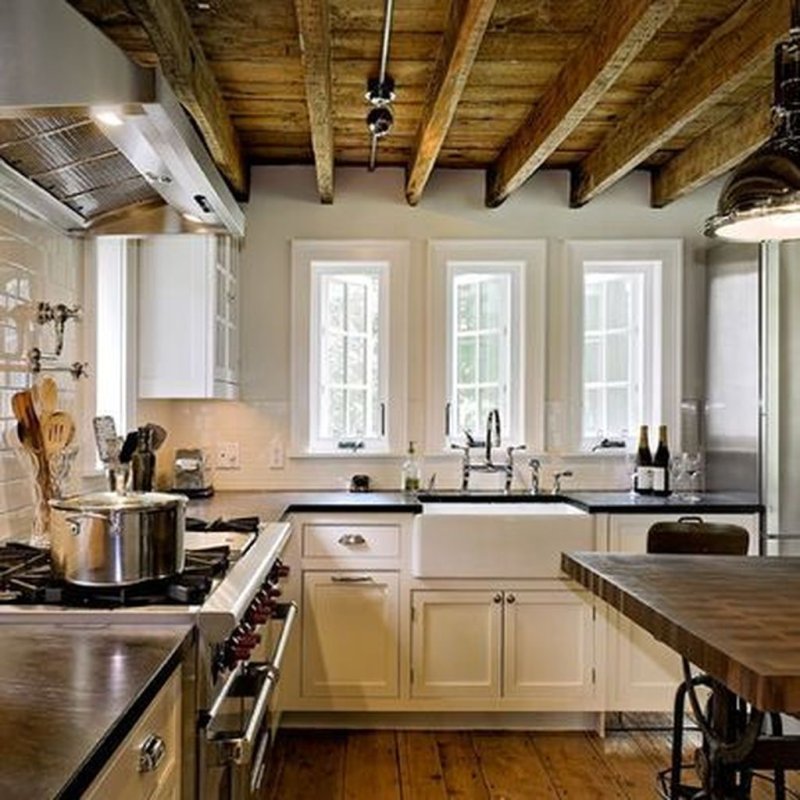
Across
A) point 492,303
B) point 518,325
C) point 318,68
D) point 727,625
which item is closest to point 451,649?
point 518,325

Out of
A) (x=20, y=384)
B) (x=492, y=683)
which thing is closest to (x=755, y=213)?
(x=20, y=384)

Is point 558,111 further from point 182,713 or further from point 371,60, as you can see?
point 182,713

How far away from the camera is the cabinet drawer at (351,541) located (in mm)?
3479

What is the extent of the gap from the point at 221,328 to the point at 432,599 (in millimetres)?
1408

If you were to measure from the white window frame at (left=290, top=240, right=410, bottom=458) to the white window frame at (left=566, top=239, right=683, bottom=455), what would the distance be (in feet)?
2.65

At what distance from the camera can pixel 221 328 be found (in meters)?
3.66

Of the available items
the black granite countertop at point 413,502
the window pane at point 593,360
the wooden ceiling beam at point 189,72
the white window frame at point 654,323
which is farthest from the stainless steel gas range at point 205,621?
the window pane at point 593,360

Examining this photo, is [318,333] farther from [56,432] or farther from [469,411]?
[56,432]

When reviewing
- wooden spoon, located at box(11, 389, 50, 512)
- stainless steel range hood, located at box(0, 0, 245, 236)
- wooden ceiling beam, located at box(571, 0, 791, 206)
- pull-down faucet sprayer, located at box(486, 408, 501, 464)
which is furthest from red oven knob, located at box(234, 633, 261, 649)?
pull-down faucet sprayer, located at box(486, 408, 501, 464)

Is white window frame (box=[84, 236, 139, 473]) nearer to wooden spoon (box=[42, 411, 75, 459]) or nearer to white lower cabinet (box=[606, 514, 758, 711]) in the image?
wooden spoon (box=[42, 411, 75, 459])

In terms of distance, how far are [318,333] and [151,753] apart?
298cm

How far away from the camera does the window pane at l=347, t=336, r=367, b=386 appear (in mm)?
4207

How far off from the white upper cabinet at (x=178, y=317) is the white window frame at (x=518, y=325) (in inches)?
43.1

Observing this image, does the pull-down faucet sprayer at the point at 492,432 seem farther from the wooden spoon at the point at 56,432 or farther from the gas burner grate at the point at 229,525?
the wooden spoon at the point at 56,432
